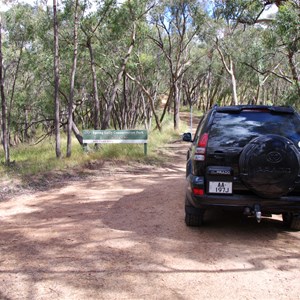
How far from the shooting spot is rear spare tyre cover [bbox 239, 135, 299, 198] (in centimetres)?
476

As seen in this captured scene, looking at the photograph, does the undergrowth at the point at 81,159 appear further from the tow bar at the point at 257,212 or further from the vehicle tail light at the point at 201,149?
the tow bar at the point at 257,212

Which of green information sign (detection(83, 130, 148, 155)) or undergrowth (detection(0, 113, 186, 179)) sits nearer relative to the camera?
undergrowth (detection(0, 113, 186, 179))

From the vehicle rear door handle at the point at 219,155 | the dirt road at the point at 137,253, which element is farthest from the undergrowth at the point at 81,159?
the vehicle rear door handle at the point at 219,155

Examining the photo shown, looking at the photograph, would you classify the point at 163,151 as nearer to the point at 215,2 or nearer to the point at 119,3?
the point at 119,3

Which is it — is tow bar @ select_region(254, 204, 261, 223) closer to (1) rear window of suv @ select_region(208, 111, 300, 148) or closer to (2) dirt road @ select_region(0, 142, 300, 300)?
(2) dirt road @ select_region(0, 142, 300, 300)

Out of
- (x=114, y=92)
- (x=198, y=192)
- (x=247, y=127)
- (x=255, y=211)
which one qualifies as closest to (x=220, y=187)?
(x=198, y=192)

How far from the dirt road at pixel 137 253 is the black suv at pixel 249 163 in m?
0.52

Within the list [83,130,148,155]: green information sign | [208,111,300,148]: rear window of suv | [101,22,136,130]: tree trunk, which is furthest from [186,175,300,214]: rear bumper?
[101,22,136,130]: tree trunk

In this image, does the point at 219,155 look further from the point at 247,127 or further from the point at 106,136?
the point at 106,136

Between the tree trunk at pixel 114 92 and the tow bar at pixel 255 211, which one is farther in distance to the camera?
the tree trunk at pixel 114 92

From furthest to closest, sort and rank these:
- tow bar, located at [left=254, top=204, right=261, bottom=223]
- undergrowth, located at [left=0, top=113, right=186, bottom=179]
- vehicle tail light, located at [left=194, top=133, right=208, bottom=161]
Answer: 1. undergrowth, located at [left=0, top=113, right=186, bottom=179]
2. vehicle tail light, located at [left=194, top=133, right=208, bottom=161]
3. tow bar, located at [left=254, top=204, right=261, bottom=223]

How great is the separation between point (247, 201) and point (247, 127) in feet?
3.31

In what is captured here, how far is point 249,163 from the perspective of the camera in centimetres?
484

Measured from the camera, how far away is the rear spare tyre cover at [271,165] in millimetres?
4762
